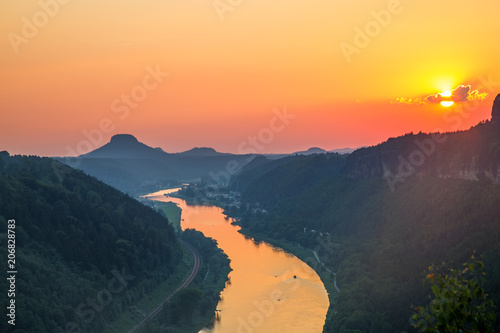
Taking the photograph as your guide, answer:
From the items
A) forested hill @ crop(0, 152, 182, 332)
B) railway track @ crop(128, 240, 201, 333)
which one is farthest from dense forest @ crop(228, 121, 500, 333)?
forested hill @ crop(0, 152, 182, 332)

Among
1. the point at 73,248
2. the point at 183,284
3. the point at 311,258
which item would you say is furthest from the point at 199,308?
the point at 311,258

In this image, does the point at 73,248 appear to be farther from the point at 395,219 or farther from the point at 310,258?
the point at 395,219

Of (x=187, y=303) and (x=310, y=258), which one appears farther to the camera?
(x=310, y=258)

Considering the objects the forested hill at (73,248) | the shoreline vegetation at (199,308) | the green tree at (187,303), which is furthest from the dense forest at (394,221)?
the forested hill at (73,248)

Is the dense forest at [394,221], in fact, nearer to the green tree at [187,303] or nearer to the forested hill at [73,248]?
the green tree at [187,303]

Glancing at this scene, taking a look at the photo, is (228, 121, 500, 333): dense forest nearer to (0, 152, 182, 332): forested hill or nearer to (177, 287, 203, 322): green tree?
(177, 287, 203, 322): green tree
